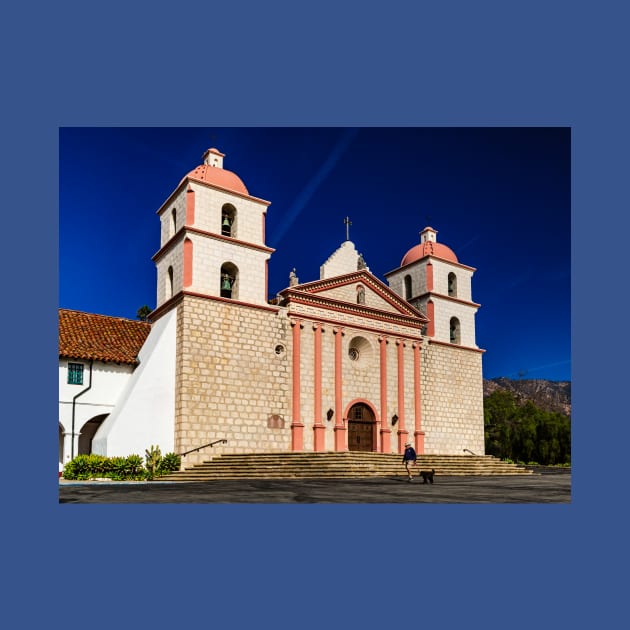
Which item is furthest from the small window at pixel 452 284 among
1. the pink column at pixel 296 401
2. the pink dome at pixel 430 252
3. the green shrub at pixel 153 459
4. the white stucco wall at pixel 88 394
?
the green shrub at pixel 153 459

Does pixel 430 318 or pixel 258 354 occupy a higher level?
pixel 430 318

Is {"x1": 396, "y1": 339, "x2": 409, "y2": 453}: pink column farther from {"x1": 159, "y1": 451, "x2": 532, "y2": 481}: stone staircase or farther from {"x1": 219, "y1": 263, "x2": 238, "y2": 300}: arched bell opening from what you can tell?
{"x1": 219, "y1": 263, "x2": 238, "y2": 300}: arched bell opening

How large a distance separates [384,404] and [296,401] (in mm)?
3873

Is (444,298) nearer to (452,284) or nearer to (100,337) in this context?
(452,284)

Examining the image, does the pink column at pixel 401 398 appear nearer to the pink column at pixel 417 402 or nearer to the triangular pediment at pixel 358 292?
the pink column at pixel 417 402

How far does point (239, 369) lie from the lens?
20672 millimetres

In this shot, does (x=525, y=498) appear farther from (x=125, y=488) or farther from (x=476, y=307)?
(x=476, y=307)

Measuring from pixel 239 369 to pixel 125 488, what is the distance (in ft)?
23.0

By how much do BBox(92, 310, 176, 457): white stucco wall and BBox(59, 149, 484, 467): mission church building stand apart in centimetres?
4

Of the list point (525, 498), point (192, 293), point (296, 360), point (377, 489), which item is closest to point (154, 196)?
point (192, 293)

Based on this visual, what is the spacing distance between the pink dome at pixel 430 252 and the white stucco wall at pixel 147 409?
11056 mm

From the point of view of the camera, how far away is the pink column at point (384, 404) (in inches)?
952

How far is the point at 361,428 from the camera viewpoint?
24.1 m

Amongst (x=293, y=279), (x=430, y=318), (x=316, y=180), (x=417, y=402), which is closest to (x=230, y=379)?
(x=293, y=279)
